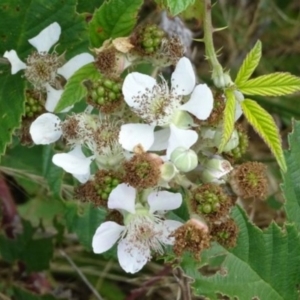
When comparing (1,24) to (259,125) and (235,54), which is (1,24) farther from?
(235,54)

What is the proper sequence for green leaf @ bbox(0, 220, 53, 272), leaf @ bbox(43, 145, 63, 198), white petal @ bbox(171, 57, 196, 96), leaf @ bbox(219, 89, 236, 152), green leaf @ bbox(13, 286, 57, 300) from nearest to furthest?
leaf @ bbox(219, 89, 236, 152), white petal @ bbox(171, 57, 196, 96), leaf @ bbox(43, 145, 63, 198), green leaf @ bbox(13, 286, 57, 300), green leaf @ bbox(0, 220, 53, 272)

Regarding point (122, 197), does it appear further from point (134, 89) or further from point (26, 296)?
point (26, 296)

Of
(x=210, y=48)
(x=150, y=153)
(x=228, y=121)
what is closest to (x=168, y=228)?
(x=150, y=153)

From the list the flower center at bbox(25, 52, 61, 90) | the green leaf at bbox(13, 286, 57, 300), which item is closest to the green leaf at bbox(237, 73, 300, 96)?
the flower center at bbox(25, 52, 61, 90)

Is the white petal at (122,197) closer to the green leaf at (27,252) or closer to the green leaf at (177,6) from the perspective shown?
the green leaf at (177,6)

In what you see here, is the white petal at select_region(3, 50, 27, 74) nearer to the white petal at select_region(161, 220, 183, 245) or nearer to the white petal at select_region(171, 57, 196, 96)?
the white petal at select_region(171, 57, 196, 96)

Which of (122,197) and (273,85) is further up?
(273,85)

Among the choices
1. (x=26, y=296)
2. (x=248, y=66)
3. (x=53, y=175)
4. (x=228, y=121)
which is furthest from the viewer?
(x=26, y=296)
